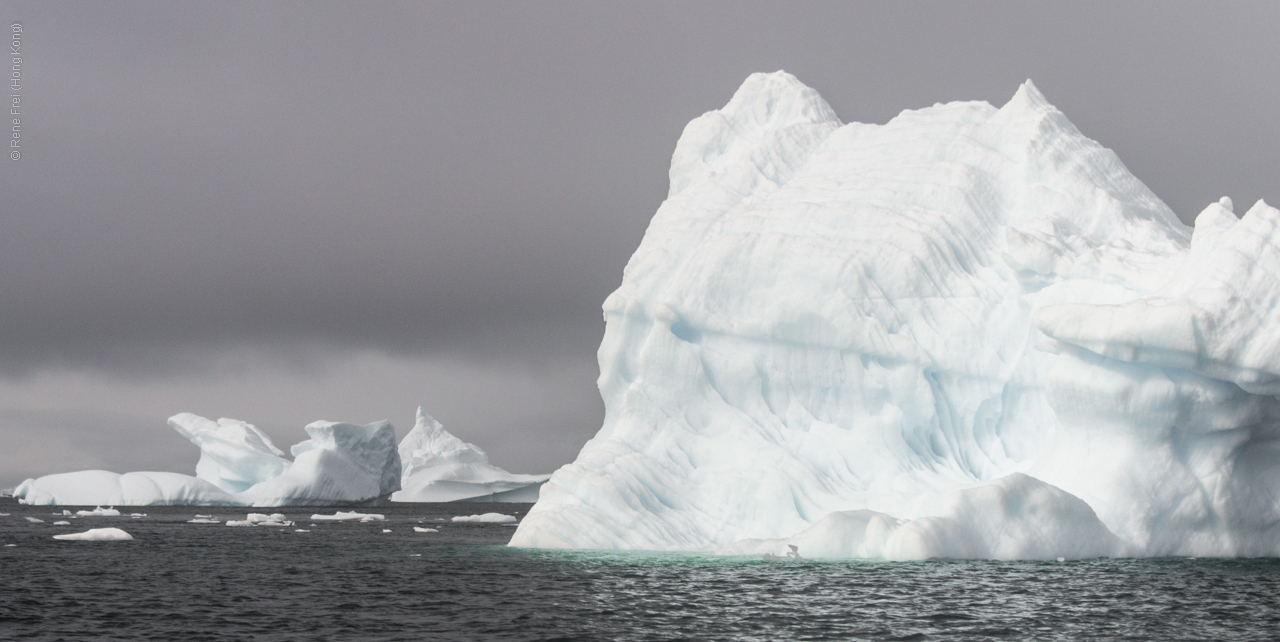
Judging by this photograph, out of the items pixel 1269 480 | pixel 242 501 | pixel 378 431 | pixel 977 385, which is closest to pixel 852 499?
pixel 977 385

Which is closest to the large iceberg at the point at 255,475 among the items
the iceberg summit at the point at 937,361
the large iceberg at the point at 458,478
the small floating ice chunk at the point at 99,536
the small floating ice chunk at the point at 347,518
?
the small floating ice chunk at the point at 347,518

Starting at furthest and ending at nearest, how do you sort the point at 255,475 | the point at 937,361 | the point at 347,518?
the point at 255,475, the point at 347,518, the point at 937,361

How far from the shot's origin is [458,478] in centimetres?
8412

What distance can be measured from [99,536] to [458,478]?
158ft

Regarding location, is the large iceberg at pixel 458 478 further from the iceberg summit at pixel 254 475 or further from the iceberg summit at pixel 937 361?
the iceberg summit at pixel 937 361

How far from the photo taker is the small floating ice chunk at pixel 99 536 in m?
36.4

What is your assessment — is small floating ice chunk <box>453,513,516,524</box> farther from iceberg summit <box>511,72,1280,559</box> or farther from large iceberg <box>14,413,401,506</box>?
iceberg summit <box>511,72,1280,559</box>

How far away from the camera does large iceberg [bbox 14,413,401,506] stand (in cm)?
6475

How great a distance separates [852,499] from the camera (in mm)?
30609

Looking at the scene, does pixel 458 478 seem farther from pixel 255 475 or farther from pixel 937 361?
pixel 937 361

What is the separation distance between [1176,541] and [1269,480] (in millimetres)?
3158

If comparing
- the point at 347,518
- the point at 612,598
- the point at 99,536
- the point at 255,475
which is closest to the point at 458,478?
the point at 255,475

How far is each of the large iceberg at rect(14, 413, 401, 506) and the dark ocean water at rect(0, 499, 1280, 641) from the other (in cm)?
3351

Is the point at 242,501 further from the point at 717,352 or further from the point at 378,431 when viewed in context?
the point at 717,352
